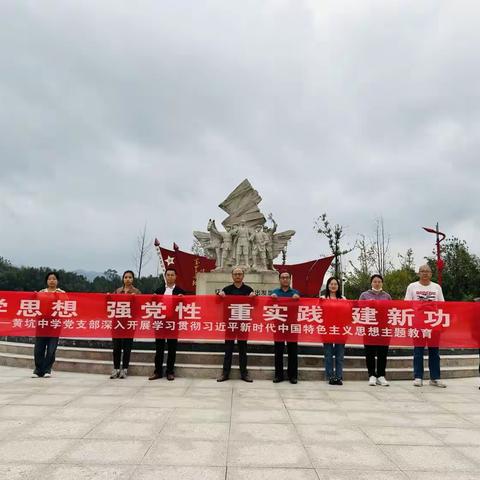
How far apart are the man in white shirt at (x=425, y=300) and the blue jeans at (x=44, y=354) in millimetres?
5493

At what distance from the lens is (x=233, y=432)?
3.77 metres

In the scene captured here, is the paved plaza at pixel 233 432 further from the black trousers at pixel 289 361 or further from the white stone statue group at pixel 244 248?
the white stone statue group at pixel 244 248

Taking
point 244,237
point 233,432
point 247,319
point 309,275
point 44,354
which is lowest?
point 233,432

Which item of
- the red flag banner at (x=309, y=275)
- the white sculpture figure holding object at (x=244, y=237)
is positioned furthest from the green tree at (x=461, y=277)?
the white sculpture figure holding object at (x=244, y=237)

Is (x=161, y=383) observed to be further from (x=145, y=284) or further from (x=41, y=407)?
(x=145, y=284)

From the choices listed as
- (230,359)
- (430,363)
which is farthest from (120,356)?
(430,363)

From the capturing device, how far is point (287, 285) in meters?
6.80

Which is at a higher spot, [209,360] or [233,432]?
[209,360]

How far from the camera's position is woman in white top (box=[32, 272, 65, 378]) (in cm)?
655

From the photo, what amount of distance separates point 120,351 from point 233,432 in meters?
3.34

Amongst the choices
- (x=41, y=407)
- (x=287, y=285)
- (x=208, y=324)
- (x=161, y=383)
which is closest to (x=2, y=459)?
(x=41, y=407)

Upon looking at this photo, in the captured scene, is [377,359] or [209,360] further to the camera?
[209,360]

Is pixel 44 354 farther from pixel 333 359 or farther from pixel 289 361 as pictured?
pixel 333 359

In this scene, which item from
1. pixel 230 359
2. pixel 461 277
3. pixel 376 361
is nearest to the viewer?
pixel 230 359
